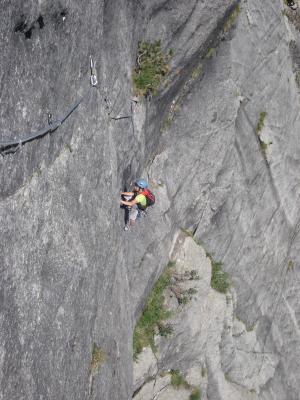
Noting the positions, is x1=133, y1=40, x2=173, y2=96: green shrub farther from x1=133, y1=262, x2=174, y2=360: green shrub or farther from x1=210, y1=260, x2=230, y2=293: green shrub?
x1=210, y1=260, x2=230, y2=293: green shrub

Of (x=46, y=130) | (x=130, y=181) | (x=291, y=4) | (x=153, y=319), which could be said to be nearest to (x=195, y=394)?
(x=153, y=319)

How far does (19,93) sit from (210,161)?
1113 cm

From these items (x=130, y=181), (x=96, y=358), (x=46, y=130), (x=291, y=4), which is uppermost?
(x=291, y=4)

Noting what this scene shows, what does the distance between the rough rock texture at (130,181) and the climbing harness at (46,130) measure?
12cm

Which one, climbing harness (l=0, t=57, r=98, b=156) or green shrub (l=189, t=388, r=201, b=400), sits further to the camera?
green shrub (l=189, t=388, r=201, b=400)

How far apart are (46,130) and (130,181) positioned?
6108 millimetres

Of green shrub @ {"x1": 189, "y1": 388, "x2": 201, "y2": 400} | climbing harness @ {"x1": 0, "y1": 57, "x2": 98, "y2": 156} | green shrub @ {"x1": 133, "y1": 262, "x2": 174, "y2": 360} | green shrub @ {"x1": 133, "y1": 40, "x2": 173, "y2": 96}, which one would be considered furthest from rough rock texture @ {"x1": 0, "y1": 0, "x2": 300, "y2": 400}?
green shrub @ {"x1": 189, "y1": 388, "x2": 201, "y2": 400}

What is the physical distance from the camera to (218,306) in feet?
68.9

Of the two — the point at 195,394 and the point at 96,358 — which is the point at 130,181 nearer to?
the point at 96,358

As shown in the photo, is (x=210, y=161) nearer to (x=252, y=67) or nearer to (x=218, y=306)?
(x=252, y=67)

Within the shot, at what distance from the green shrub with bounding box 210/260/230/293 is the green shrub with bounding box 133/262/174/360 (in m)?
2.39

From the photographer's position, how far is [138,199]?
1448cm

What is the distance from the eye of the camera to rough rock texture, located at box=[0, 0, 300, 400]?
29.4ft

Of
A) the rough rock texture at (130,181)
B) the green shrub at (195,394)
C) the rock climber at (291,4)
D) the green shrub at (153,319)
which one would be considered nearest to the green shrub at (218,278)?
the rough rock texture at (130,181)
